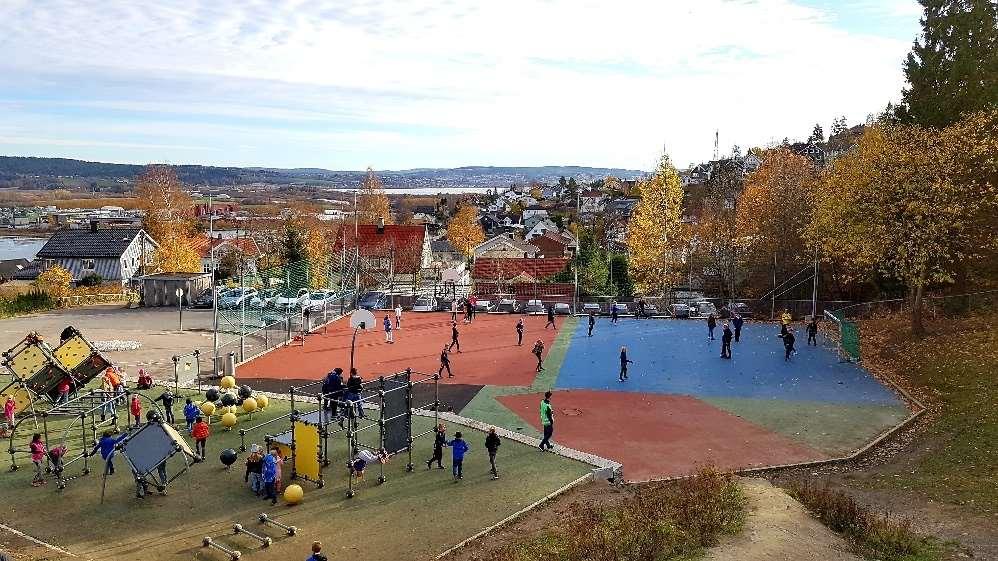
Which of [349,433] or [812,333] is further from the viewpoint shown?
[812,333]

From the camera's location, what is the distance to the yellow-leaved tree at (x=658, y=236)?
45156 mm

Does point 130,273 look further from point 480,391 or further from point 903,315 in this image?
point 903,315

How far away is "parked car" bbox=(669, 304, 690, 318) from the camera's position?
1531 inches

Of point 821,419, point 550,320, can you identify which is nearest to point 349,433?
point 821,419

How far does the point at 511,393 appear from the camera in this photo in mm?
25188

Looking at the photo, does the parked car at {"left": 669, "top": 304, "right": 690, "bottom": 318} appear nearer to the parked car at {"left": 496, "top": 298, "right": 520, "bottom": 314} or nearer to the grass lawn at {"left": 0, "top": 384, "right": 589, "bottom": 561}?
the parked car at {"left": 496, "top": 298, "right": 520, "bottom": 314}

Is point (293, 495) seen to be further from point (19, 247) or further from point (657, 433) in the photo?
point (19, 247)

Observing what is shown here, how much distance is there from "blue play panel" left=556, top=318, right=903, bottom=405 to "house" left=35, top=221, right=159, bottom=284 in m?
44.1

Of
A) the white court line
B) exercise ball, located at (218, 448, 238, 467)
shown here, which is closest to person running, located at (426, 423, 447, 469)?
exercise ball, located at (218, 448, 238, 467)

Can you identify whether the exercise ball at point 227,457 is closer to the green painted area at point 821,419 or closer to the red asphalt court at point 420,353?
the red asphalt court at point 420,353

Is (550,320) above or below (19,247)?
above

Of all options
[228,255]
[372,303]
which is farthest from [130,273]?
[372,303]

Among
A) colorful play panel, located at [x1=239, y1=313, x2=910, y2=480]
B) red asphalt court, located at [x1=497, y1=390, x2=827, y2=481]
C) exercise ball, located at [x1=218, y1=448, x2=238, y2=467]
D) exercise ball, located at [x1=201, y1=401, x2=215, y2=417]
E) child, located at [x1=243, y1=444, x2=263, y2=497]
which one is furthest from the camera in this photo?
exercise ball, located at [x1=201, y1=401, x2=215, y2=417]

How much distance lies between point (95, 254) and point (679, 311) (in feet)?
160
